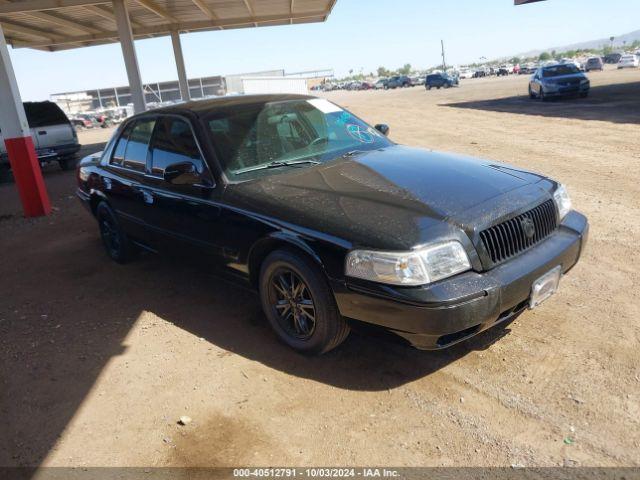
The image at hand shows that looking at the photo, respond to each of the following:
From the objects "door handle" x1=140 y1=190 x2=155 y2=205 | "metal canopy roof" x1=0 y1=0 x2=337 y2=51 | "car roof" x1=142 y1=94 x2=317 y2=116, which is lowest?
"door handle" x1=140 y1=190 x2=155 y2=205

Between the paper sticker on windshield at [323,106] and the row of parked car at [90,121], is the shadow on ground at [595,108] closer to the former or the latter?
the paper sticker on windshield at [323,106]

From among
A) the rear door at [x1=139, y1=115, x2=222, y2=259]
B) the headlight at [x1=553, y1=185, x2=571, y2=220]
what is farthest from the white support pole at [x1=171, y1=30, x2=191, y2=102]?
the headlight at [x1=553, y1=185, x2=571, y2=220]

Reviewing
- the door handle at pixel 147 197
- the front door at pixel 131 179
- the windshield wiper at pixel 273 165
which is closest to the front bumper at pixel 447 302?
the windshield wiper at pixel 273 165

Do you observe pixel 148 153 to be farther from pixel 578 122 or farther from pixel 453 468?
pixel 578 122

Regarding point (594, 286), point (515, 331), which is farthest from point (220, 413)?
point (594, 286)

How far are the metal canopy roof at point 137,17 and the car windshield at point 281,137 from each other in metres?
8.97

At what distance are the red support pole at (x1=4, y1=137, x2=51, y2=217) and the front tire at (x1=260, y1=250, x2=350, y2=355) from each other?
658 cm

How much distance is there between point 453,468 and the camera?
7.84 ft

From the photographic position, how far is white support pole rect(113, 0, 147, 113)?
38.1ft

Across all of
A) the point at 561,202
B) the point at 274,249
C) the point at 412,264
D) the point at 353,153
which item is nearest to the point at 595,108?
the point at 561,202

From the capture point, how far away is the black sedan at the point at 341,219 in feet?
8.92

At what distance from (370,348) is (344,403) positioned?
0.63 m

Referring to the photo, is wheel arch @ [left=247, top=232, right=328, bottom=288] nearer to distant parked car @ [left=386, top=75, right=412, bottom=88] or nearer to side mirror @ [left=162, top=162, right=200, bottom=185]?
side mirror @ [left=162, top=162, right=200, bottom=185]

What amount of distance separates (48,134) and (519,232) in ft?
44.1
